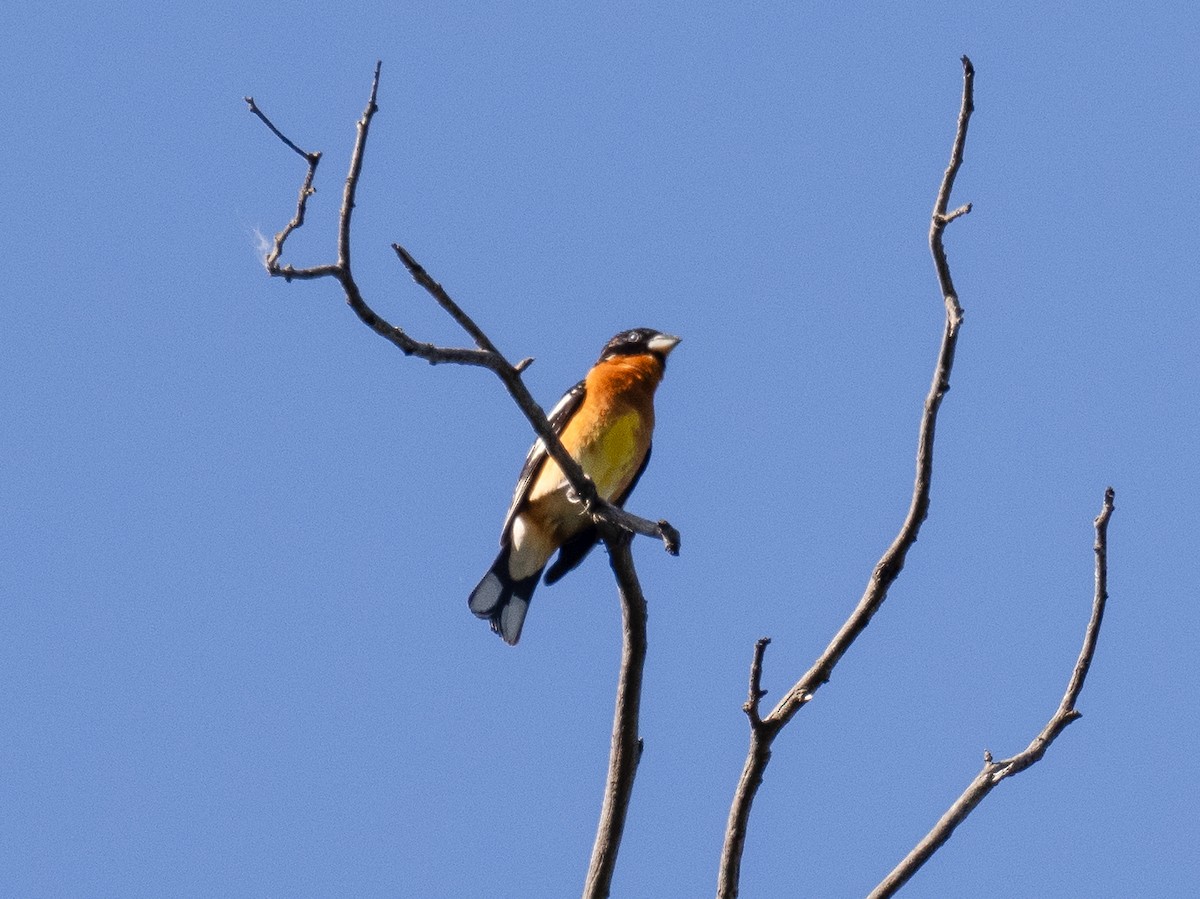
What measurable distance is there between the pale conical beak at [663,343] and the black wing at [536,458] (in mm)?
652

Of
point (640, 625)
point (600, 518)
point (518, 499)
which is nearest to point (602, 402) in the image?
point (518, 499)

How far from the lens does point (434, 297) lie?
3.90 m

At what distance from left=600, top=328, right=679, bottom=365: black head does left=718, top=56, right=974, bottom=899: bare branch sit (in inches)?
168

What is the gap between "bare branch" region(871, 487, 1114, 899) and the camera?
3.68 meters

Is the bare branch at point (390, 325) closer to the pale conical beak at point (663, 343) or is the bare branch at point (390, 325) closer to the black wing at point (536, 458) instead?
the black wing at point (536, 458)

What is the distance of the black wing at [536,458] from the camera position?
7270mm

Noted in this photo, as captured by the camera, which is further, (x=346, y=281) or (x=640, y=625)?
(x=640, y=625)

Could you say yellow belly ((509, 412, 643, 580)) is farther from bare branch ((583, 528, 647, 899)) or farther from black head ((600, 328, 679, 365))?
bare branch ((583, 528, 647, 899))

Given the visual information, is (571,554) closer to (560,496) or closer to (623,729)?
(560,496)

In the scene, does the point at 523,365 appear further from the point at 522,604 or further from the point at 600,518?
the point at 522,604

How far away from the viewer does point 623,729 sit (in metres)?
4.30

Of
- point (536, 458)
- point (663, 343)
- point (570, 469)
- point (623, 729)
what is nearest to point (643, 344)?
point (663, 343)

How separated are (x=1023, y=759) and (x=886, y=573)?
58 centimetres

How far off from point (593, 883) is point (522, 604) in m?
3.33
